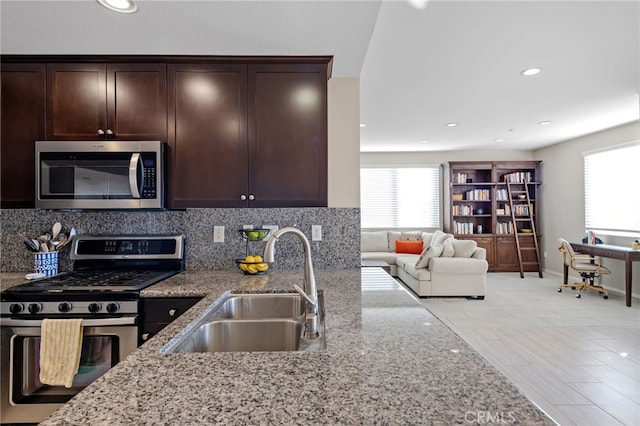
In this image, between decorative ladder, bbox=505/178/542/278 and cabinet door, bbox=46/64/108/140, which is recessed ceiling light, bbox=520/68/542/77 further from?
decorative ladder, bbox=505/178/542/278

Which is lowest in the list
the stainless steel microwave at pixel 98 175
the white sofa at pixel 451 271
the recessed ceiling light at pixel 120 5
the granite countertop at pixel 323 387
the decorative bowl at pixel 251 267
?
the white sofa at pixel 451 271

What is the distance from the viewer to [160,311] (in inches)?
68.6

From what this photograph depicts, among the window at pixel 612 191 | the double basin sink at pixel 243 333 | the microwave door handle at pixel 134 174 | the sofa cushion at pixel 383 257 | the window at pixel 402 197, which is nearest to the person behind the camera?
the double basin sink at pixel 243 333

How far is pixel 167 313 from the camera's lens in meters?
1.74

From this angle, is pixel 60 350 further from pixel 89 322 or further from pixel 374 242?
pixel 374 242

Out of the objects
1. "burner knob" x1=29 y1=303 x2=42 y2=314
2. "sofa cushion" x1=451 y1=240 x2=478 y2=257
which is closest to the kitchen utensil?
"burner knob" x1=29 y1=303 x2=42 y2=314

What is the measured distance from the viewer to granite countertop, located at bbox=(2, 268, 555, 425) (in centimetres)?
65

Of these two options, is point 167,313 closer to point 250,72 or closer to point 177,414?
point 177,414

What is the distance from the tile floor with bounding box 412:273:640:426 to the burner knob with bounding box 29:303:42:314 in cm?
307

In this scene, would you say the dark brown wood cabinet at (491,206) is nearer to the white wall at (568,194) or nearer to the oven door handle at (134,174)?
the white wall at (568,194)

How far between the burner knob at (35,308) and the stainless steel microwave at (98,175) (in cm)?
61

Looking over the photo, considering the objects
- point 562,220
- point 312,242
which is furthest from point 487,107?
point 562,220

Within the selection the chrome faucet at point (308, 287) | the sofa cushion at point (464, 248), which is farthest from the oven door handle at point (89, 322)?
the sofa cushion at point (464, 248)

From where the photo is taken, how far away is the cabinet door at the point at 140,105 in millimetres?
2145
